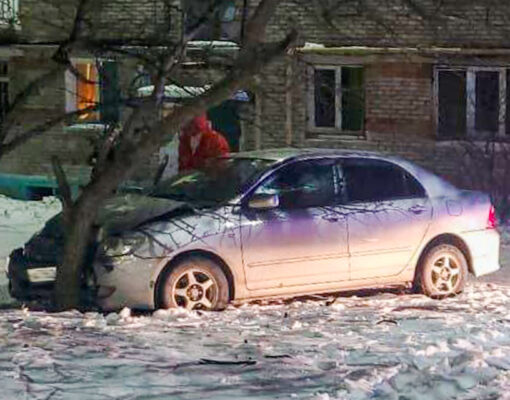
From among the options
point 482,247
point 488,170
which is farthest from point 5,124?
point 488,170

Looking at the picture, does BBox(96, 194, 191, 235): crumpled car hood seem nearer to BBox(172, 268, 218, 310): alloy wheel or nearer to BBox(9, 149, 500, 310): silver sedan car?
BBox(9, 149, 500, 310): silver sedan car

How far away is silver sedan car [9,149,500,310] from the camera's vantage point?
28.2 ft

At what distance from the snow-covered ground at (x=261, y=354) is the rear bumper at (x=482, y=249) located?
4.04 feet

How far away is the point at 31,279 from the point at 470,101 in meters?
11.4

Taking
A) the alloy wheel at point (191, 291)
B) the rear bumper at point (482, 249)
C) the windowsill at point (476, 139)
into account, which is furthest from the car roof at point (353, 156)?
the windowsill at point (476, 139)

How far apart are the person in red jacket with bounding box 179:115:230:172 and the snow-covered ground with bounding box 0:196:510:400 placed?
2.94 metres

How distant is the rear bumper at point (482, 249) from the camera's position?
32.9 ft

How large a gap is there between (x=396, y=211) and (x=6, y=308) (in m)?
3.58

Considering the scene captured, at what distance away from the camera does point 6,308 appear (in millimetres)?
8789

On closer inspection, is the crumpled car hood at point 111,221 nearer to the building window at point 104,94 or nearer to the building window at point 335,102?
the building window at point 104,94

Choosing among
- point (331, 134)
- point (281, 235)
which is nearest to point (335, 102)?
point (331, 134)

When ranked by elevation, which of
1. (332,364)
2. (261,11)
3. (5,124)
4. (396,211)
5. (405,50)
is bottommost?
(332,364)

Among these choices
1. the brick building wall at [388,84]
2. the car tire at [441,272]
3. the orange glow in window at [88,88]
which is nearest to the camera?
the orange glow in window at [88,88]

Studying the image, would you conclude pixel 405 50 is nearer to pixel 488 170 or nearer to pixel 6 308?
pixel 488 170
